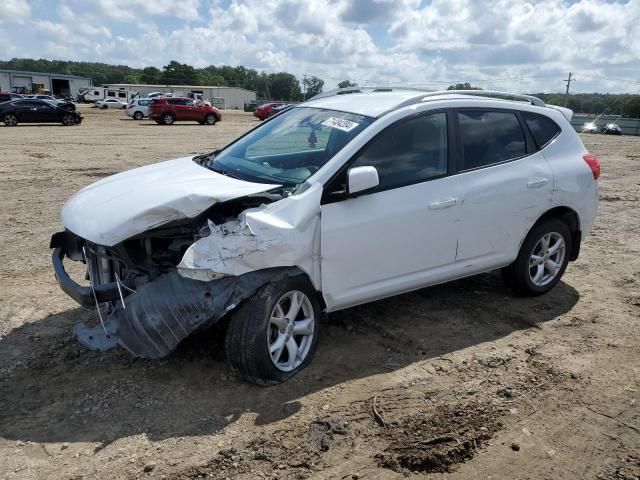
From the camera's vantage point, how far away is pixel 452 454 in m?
3.22

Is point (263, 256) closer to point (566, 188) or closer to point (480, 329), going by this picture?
point (480, 329)

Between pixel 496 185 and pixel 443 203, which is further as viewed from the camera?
pixel 496 185

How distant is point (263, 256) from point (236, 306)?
1.16 feet

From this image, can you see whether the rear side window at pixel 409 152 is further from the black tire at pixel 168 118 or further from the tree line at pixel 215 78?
the tree line at pixel 215 78

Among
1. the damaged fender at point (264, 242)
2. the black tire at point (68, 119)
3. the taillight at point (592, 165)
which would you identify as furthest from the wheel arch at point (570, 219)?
the black tire at point (68, 119)

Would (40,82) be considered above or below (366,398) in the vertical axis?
above

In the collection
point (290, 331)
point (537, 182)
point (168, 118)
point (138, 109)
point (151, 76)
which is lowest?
point (290, 331)

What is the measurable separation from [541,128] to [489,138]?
0.74 m

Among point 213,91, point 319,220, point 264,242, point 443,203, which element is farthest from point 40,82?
point 264,242

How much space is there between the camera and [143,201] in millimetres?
3738

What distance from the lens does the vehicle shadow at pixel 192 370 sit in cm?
346

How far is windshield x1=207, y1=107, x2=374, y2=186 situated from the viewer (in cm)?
423

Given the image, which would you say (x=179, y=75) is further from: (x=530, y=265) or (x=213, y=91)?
(x=530, y=265)

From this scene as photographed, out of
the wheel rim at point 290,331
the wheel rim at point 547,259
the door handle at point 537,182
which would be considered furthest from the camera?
the wheel rim at point 547,259
